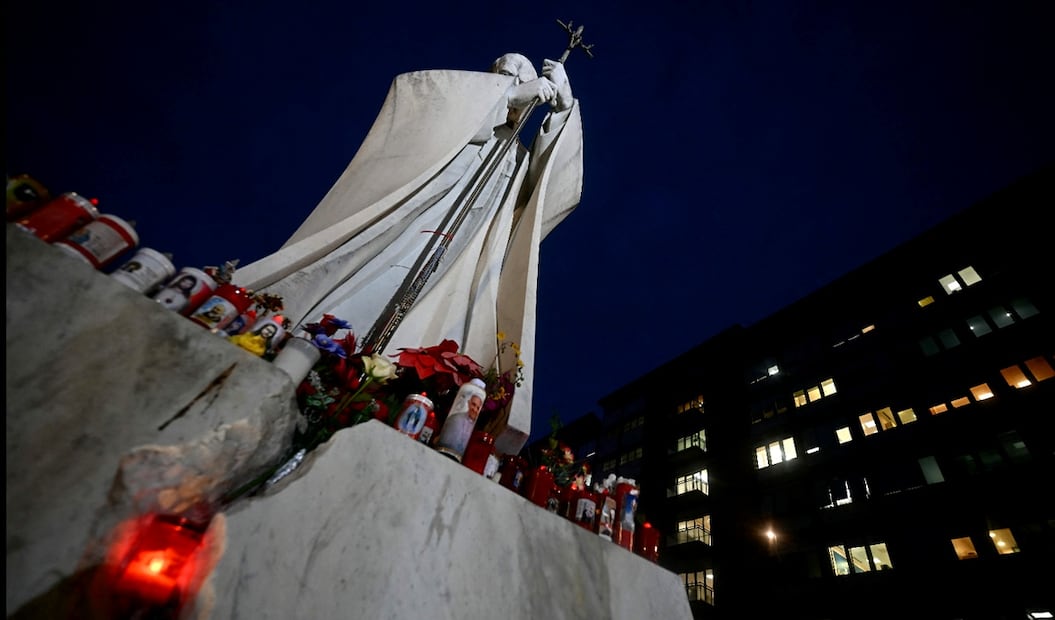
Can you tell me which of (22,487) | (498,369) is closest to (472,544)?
(22,487)

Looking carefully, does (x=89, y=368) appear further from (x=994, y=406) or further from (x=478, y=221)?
(x=994, y=406)

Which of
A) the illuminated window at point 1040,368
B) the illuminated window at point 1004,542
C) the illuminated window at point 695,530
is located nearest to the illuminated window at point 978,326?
the illuminated window at point 1040,368

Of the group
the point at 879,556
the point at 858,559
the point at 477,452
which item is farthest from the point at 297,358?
the point at 858,559

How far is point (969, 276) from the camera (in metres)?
16.4

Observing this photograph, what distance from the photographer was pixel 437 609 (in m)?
1.43

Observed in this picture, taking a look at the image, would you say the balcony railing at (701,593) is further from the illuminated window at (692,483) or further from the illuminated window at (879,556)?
the illuminated window at (879,556)

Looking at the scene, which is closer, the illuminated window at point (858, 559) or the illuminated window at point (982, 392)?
the illuminated window at point (858, 559)

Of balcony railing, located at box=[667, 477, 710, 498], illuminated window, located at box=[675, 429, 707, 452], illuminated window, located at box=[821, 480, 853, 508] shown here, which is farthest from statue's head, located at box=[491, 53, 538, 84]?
illuminated window, located at box=[675, 429, 707, 452]

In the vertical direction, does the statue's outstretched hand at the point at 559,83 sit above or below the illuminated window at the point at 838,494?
above

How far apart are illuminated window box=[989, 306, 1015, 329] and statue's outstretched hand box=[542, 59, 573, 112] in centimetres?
1887

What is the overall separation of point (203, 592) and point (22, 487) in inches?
19.4

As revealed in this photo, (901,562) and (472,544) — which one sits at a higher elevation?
(901,562)

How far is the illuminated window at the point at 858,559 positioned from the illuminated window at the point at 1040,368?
7.10 metres

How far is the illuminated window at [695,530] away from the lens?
18.9 metres
